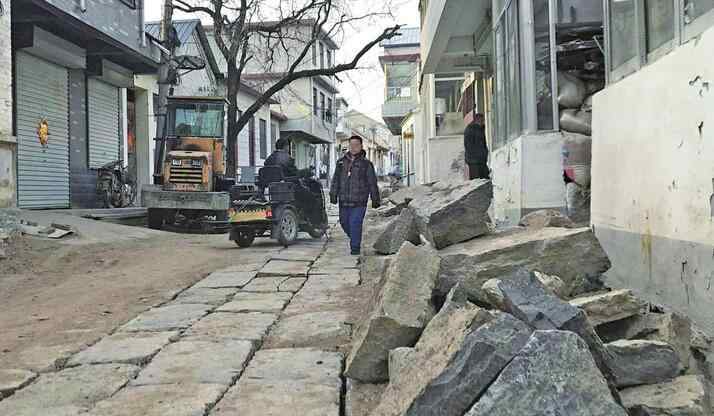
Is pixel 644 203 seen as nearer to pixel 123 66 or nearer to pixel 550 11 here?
pixel 550 11

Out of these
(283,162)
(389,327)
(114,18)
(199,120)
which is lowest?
(389,327)

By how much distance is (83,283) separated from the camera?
716cm

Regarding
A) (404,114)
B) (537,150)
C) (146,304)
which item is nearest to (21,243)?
(146,304)

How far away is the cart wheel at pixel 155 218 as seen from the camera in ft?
44.8

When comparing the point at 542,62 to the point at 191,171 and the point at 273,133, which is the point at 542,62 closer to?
the point at 191,171

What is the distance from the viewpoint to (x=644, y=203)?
401 cm

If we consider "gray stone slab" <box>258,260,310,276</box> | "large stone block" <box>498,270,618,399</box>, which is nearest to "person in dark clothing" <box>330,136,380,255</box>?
"gray stone slab" <box>258,260,310,276</box>

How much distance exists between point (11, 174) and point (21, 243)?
5.15 feet

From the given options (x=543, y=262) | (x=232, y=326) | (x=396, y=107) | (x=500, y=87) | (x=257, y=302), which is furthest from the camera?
(x=396, y=107)

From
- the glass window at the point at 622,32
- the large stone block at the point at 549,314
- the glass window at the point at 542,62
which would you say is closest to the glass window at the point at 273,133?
the glass window at the point at 542,62

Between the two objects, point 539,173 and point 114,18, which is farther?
point 114,18

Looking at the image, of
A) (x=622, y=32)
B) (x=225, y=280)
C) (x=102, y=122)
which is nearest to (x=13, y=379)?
(x=225, y=280)

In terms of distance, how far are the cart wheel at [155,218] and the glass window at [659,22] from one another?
11.4 meters

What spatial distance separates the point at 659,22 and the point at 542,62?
3.12 m
